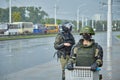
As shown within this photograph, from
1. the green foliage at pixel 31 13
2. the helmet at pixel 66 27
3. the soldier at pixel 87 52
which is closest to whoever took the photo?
the soldier at pixel 87 52

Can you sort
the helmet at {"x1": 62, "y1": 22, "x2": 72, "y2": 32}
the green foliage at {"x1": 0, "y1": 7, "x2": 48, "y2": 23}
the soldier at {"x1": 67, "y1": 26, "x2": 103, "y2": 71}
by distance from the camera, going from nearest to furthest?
the soldier at {"x1": 67, "y1": 26, "x2": 103, "y2": 71} < the helmet at {"x1": 62, "y1": 22, "x2": 72, "y2": 32} < the green foliage at {"x1": 0, "y1": 7, "x2": 48, "y2": 23}

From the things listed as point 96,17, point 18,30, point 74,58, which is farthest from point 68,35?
point 96,17

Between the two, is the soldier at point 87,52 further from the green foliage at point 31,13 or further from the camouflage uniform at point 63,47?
the green foliage at point 31,13

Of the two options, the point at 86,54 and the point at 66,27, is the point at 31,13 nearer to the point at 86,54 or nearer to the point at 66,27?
the point at 66,27

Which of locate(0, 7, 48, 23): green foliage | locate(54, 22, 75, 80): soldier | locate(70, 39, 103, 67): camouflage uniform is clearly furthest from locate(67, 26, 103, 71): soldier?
locate(0, 7, 48, 23): green foliage

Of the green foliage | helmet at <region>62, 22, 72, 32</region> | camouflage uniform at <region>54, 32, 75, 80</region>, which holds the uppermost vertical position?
the green foliage

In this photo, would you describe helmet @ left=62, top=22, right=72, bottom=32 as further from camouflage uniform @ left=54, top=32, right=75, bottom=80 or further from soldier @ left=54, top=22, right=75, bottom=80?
camouflage uniform @ left=54, top=32, right=75, bottom=80

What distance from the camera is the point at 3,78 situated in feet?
44.1

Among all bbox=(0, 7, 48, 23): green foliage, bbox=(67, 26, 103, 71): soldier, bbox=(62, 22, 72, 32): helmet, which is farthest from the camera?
bbox=(0, 7, 48, 23): green foliage

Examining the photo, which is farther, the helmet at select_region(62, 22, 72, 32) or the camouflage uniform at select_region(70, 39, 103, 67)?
the helmet at select_region(62, 22, 72, 32)

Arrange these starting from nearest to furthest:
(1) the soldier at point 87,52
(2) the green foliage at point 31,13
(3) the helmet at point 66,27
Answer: (1) the soldier at point 87,52, (3) the helmet at point 66,27, (2) the green foliage at point 31,13

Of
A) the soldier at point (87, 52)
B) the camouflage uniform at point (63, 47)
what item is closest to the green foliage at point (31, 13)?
the camouflage uniform at point (63, 47)

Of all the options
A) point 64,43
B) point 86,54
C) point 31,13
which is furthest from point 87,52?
point 31,13

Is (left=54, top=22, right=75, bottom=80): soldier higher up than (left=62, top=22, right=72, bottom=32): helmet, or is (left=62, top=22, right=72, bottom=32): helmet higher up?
(left=62, top=22, right=72, bottom=32): helmet
